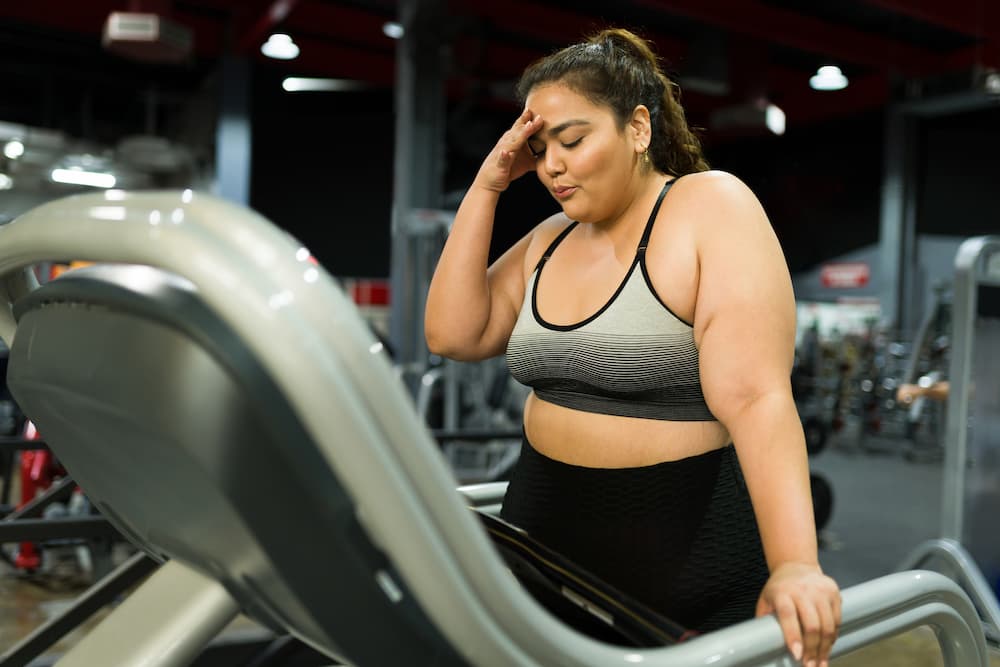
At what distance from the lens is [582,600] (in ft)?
2.75

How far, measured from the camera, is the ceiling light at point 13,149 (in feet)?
29.9

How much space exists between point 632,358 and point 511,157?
12.0 inches

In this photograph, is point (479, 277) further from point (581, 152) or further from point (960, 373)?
point (960, 373)

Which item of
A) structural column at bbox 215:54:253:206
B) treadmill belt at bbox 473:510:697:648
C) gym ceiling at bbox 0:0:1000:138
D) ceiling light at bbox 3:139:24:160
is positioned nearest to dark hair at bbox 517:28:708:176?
treadmill belt at bbox 473:510:697:648

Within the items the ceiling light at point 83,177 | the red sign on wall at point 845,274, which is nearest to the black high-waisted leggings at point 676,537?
the red sign on wall at point 845,274

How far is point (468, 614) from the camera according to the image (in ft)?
1.67

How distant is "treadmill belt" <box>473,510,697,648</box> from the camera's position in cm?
81

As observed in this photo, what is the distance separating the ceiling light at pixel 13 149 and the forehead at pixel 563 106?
31.8 feet

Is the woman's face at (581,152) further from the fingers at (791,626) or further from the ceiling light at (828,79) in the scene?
the ceiling light at (828,79)

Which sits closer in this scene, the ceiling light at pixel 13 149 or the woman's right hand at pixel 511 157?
the woman's right hand at pixel 511 157

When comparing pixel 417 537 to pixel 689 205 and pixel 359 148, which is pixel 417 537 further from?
pixel 359 148

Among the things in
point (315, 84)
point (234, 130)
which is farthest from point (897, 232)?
point (234, 130)

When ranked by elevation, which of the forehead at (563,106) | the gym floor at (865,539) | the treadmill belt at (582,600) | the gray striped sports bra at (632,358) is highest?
the forehead at (563,106)

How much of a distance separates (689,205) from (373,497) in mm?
609
